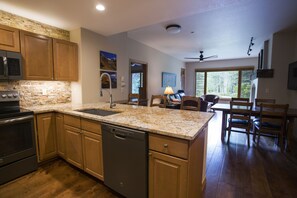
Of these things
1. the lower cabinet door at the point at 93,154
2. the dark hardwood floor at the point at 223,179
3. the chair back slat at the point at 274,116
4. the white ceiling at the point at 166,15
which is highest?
the white ceiling at the point at 166,15

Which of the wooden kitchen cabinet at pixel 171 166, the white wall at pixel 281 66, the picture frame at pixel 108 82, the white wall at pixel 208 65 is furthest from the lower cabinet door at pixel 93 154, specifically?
the white wall at pixel 208 65

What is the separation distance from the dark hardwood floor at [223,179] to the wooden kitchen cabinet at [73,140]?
0.23m

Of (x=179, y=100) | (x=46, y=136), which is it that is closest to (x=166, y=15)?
(x=46, y=136)

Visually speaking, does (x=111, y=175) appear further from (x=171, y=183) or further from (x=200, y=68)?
(x=200, y=68)

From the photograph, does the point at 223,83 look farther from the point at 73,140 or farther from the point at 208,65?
the point at 73,140

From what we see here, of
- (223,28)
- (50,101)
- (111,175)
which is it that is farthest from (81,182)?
(223,28)

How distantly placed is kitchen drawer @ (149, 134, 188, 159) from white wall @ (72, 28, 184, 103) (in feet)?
7.66

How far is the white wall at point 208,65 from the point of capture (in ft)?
26.1

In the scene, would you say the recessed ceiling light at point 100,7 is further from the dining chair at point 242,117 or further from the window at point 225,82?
the window at point 225,82

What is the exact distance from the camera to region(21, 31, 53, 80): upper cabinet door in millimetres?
2381

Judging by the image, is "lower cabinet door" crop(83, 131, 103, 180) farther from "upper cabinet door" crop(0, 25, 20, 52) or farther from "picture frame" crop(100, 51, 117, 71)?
"picture frame" crop(100, 51, 117, 71)

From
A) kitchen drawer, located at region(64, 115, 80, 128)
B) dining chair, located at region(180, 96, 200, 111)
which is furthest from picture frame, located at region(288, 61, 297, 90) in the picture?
kitchen drawer, located at region(64, 115, 80, 128)

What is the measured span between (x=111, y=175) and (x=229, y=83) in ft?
28.8

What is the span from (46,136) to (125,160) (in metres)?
1.69
